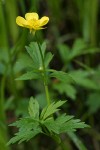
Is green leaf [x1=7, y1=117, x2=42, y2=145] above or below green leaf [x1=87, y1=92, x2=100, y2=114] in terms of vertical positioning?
above

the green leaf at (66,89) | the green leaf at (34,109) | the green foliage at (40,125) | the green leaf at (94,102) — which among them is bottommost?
the green leaf at (94,102)

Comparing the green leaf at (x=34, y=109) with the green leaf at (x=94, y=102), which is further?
the green leaf at (x=94, y=102)

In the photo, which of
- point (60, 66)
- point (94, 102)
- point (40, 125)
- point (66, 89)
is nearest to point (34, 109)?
point (40, 125)

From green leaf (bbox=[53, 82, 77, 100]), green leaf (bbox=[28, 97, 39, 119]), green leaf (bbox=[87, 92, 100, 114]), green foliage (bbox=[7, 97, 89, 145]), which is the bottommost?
green leaf (bbox=[87, 92, 100, 114])

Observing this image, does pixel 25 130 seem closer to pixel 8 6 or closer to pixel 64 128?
pixel 64 128

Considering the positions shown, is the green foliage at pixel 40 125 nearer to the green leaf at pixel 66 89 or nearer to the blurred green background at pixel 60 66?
the blurred green background at pixel 60 66

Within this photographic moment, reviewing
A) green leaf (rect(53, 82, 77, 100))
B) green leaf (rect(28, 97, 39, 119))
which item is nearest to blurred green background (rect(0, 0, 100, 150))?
green leaf (rect(53, 82, 77, 100))

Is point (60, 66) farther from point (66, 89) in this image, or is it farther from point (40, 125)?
point (40, 125)

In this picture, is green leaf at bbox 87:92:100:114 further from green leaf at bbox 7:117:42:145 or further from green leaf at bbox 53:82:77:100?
green leaf at bbox 7:117:42:145

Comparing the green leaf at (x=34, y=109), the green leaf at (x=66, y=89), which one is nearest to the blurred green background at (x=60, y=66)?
the green leaf at (x=66, y=89)
